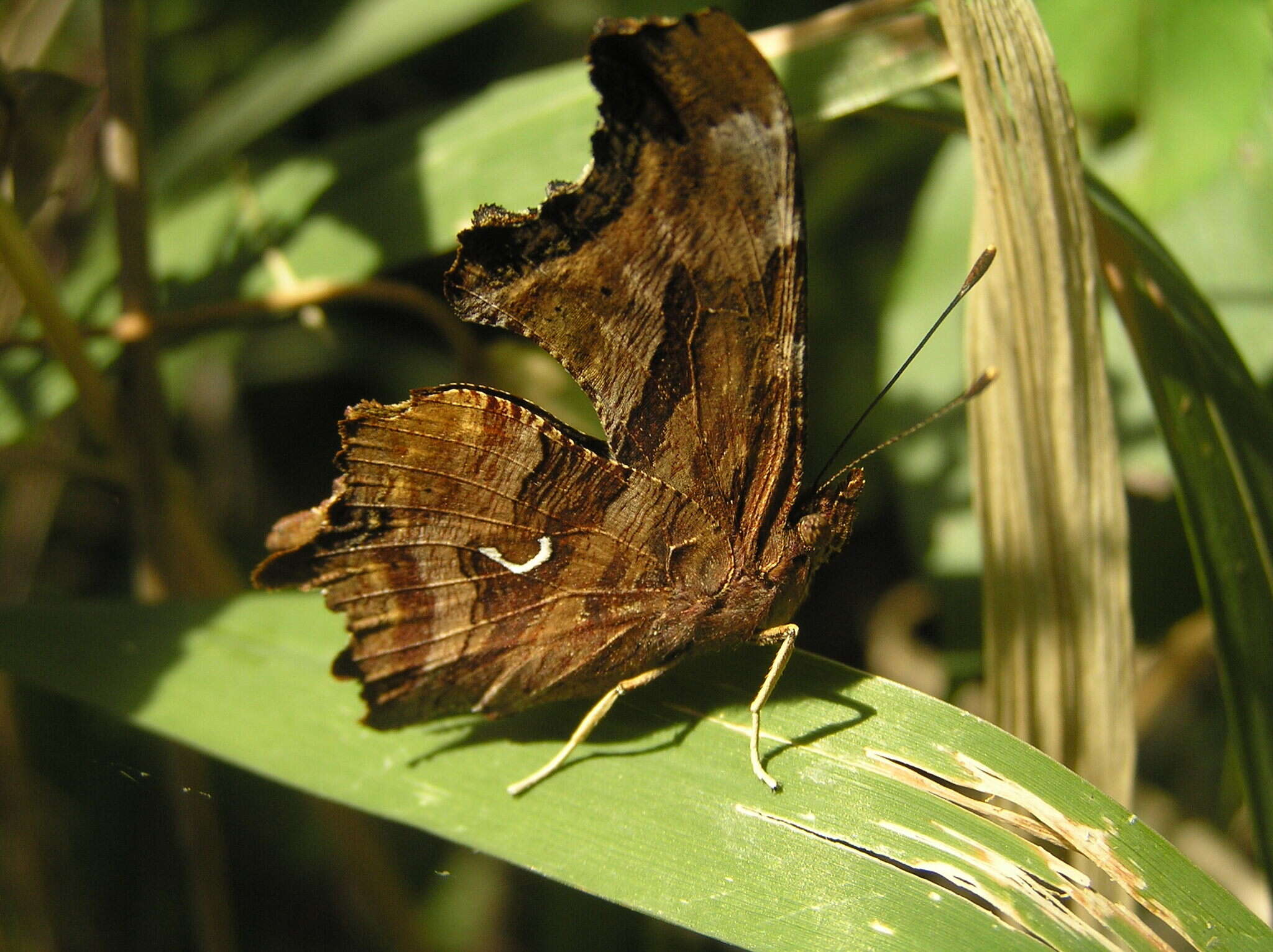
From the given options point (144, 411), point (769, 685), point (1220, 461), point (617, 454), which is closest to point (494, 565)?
point (617, 454)

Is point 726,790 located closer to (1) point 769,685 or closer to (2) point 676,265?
(1) point 769,685

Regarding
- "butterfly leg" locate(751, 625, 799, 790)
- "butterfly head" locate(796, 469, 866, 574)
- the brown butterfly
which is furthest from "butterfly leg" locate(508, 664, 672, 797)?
"butterfly head" locate(796, 469, 866, 574)

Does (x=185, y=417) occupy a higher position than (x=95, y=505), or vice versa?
(x=185, y=417)

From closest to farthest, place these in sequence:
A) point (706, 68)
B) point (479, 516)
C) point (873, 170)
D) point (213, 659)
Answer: point (706, 68)
point (479, 516)
point (213, 659)
point (873, 170)

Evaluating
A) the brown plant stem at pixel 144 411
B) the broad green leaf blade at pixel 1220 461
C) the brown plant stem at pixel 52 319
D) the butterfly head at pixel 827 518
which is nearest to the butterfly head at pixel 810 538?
the butterfly head at pixel 827 518

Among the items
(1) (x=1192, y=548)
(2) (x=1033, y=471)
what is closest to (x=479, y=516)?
(2) (x=1033, y=471)

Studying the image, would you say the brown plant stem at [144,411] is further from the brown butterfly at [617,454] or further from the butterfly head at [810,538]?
the butterfly head at [810,538]

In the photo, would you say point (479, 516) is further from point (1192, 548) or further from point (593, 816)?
point (1192, 548)
